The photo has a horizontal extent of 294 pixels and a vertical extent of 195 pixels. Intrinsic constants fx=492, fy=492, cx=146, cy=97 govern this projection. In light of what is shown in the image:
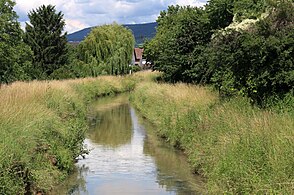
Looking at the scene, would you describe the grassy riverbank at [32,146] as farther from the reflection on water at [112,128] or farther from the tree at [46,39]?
the tree at [46,39]

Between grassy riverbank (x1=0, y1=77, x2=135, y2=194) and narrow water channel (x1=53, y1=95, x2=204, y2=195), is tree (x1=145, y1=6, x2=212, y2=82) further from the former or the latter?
grassy riverbank (x1=0, y1=77, x2=135, y2=194)

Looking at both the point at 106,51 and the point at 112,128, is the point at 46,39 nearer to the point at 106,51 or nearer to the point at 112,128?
the point at 106,51

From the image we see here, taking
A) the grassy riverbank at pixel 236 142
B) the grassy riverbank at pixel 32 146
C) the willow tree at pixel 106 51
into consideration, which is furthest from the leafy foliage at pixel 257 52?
the willow tree at pixel 106 51

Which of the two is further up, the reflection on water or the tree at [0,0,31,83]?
the tree at [0,0,31,83]

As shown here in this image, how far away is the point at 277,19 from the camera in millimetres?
15422

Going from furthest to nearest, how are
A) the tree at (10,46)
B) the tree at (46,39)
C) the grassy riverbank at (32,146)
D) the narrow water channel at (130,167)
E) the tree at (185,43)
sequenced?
the tree at (46,39) < the tree at (10,46) < the tree at (185,43) < the narrow water channel at (130,167) < the grassy riverbank at (32,146)

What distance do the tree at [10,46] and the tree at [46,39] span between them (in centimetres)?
1364

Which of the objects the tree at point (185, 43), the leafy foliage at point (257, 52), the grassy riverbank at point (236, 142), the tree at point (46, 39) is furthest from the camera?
the tree at point (46, 39)

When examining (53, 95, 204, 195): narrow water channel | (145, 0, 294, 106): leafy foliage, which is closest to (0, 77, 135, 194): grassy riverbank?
(53, 95, 204, 195): narrow water channel

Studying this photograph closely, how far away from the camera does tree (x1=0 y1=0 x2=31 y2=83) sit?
36.9m

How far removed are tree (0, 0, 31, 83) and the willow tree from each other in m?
15.0

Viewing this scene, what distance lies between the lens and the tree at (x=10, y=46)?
36.9m

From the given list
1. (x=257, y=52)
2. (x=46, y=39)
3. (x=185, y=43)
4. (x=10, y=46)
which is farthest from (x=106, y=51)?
(x=257, y=52)

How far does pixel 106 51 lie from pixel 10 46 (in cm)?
1918
